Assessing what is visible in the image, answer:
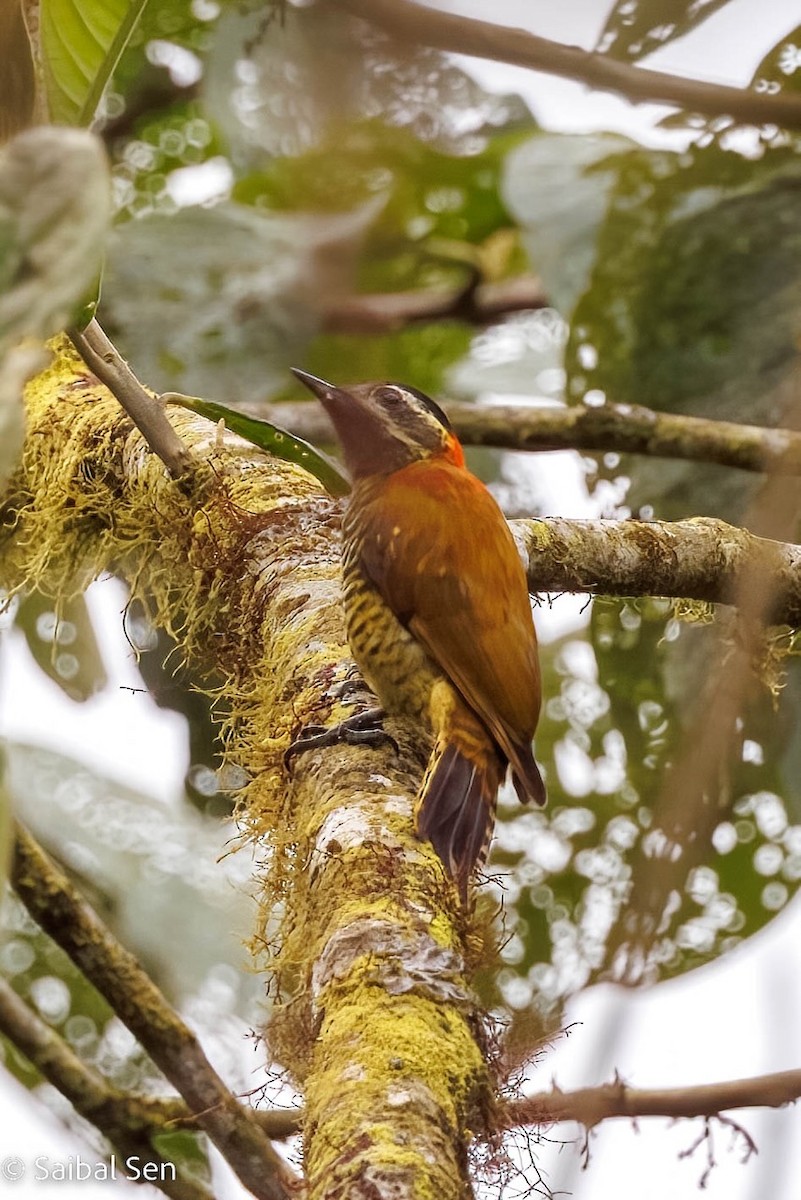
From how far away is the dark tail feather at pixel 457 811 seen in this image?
5.88ft

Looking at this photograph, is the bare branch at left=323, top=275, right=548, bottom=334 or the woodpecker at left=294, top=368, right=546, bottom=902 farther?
the bare branch at left=323, top=275, right=548, bottom=334

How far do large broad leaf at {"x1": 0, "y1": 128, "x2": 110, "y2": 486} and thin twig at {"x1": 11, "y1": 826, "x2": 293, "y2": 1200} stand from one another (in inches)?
56.2

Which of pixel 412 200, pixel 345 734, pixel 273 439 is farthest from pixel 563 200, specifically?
pixel 345 734

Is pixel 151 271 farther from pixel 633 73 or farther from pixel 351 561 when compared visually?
pixel 633 73

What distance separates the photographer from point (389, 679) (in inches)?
94.3

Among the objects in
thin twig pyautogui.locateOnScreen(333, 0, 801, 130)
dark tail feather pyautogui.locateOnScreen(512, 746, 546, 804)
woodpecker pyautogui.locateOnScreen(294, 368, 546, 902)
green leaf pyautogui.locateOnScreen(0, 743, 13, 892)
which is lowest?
dark tail feather pyautogui.locateOnScreen(512, 746, 546, 804)

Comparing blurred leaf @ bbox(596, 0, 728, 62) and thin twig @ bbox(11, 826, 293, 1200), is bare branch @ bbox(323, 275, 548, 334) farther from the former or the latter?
thin twig @ bbox(11, 826, 293, 1200)

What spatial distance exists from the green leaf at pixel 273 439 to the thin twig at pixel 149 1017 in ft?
2.85

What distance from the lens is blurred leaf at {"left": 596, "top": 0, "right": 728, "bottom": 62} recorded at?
8.44 feet

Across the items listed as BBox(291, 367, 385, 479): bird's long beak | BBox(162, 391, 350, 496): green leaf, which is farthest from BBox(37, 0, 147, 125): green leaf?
BBox(291, 367, 385, 479): bird's long beak

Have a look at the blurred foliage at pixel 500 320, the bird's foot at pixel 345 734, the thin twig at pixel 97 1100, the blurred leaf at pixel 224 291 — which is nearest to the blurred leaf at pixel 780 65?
the blurred foliage at pixel 500 320

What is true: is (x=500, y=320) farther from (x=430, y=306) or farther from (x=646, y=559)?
(x=646, y=559)

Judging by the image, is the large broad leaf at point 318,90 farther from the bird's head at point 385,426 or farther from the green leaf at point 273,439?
the green leaf at point 273,439

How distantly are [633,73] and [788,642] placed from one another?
131 centimetres
